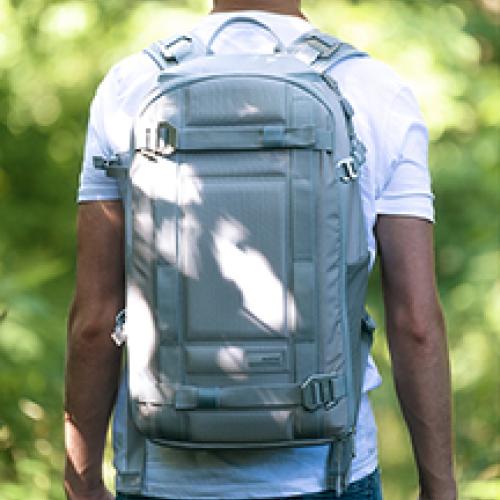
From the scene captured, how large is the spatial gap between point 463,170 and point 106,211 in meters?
5.19

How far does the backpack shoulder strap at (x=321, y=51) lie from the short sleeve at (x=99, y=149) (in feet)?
1.16

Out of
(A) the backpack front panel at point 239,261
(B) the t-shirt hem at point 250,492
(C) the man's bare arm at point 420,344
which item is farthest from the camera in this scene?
(C) the man's bare arm at point 420,344

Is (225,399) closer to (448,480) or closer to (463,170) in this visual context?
(448,480)

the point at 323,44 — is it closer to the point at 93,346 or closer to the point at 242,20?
the point at 242,20

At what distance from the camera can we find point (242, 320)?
2611mm

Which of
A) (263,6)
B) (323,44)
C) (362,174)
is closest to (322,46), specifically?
(323,44)

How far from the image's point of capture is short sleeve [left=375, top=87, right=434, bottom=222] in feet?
9.05

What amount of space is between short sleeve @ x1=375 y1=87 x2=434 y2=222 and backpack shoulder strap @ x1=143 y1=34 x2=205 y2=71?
15.1 inches

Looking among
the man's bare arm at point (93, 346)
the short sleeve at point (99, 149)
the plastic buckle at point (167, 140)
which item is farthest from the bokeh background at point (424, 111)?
the plastic buckle at point (167, 140)

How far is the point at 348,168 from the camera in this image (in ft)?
8.73

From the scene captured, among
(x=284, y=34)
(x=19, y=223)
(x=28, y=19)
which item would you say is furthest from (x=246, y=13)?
(x=19, y=223)

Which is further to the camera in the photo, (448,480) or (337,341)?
(448,480)

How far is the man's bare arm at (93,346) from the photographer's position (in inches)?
111

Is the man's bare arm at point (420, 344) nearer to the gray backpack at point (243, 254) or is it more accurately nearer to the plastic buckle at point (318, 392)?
the gray backpack at point (243, 254)
